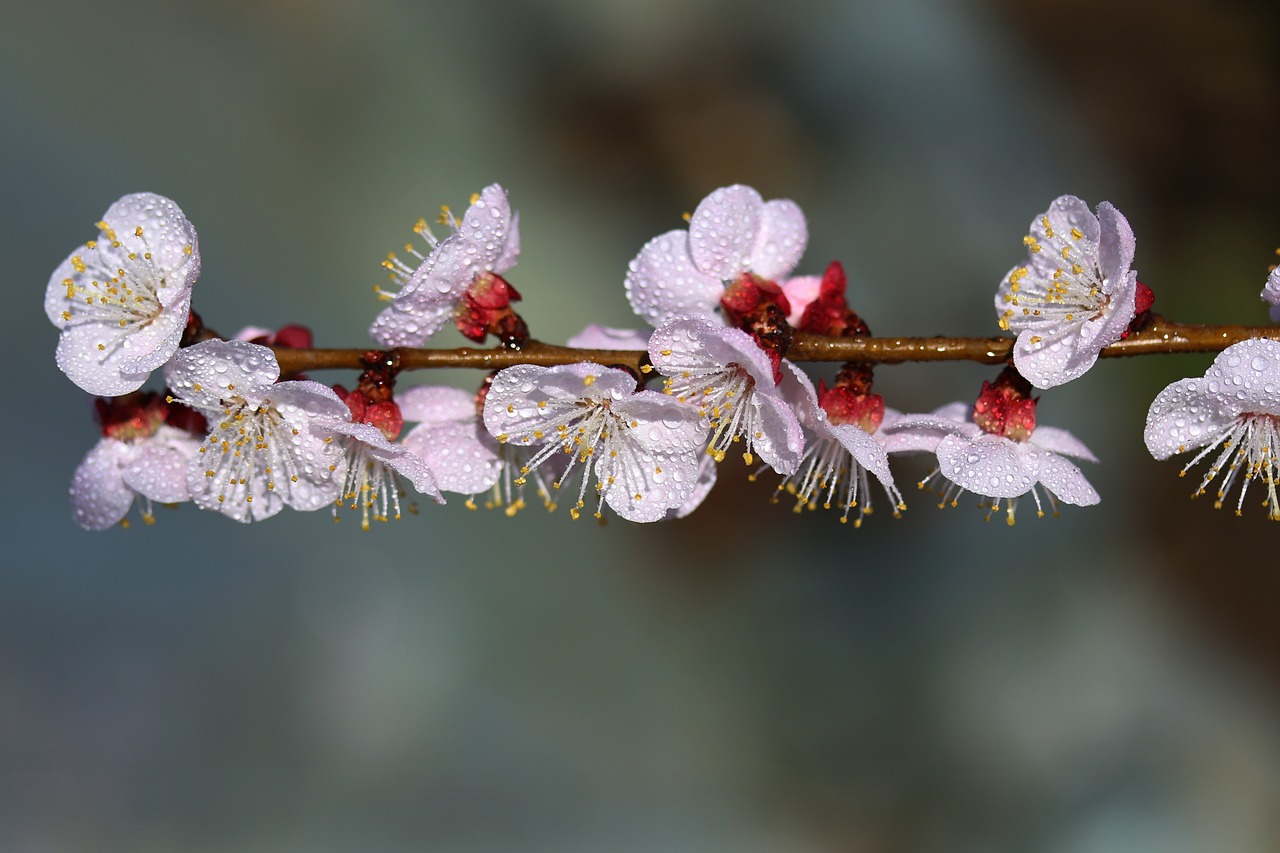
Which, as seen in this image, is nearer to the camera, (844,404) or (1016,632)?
(844,404)

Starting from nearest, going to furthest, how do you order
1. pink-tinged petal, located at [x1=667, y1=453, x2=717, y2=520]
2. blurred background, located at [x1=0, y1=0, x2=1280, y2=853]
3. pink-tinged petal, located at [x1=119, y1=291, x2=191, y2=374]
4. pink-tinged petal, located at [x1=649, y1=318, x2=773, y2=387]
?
pink-tinged petal, located at [x1=649, y1=318, x2=773, y2=387] → pink-tinged petal, located at [x1=119, y1=291, x2=191, y2=374] → pink-tinged petal, located at [x1=667, y1=453, x2=717, y2=520] → blurred background, located at [x1=0, y1=0, x2=1280, y2=853]

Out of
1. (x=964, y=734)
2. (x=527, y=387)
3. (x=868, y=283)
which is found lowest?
(x=964, y=734)

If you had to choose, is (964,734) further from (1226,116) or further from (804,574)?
(1226,116)

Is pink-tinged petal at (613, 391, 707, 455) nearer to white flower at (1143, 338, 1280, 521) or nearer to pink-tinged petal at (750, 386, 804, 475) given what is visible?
pink-tinged petal at (750, 386, 804, 475)

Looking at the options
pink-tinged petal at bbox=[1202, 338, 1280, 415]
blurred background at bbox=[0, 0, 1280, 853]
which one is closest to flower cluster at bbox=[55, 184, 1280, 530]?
pink-tinged petal at bbox=[1202, 338, 1280, 415]

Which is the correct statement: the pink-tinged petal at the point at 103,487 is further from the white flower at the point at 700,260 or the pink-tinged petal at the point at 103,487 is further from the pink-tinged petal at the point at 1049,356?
the pink-tinged petal at the point at 1049,356

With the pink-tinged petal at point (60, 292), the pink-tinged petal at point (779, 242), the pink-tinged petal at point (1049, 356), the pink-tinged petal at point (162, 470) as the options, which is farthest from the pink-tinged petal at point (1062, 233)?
the pink-tinged petal at point (60, 292)

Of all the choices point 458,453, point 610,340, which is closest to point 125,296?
point 458,453

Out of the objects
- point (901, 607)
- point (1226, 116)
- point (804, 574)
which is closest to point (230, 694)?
point (804, 574)
